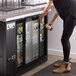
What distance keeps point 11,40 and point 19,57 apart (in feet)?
1.71

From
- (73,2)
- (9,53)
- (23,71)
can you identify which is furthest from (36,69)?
(73,2)

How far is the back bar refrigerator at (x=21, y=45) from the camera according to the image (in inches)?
143

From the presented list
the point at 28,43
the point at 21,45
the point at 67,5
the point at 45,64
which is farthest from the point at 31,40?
the point at 67,5

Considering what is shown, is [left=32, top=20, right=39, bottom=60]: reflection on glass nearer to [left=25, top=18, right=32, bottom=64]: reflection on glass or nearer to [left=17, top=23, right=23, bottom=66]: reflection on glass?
[left=25, top=18, right=32, bottom=64]: reflection on glass

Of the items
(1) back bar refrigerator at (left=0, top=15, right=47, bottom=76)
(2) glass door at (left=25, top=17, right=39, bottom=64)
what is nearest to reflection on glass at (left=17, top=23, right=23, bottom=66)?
(1) back bar refrigerator at (left=0, top=15, right=47, bottom=76)

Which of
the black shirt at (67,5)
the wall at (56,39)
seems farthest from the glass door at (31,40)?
the wall at (56,39)

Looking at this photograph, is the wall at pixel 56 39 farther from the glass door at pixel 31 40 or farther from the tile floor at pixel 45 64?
the glass door at pixel 31 40

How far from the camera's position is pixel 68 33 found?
3.97 m

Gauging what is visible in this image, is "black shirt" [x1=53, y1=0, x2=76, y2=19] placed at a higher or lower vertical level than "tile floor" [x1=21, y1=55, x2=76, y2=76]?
higher

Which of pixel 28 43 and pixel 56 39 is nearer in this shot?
pixel 28 43

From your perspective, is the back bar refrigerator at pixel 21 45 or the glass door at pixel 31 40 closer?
the back bar refrigerator at pixel 21 45

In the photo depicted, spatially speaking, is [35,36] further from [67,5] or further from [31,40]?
[67,5]

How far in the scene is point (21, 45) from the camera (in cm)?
412

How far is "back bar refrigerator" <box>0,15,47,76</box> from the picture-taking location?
364cm
